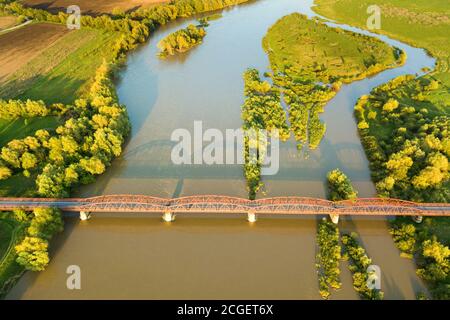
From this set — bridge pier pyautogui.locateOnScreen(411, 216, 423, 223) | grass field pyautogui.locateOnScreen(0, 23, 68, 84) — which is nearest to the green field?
grass field pyautogui.locateOnScreen(0, 23, 68, 84)

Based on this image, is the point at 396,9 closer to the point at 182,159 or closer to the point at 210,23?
the point at 210,23

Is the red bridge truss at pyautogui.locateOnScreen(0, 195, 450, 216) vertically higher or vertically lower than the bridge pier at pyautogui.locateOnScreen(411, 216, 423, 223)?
higher

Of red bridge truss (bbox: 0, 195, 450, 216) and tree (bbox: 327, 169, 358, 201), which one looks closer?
red bridge truss (bbox: 0, 195, 450, 216)

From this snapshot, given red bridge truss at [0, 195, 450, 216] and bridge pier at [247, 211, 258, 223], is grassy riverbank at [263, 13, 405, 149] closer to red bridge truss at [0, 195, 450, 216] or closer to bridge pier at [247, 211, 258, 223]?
red bridge truss at [0, 195, 450, 216]

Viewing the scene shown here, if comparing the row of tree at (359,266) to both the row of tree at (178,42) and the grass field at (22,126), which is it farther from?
the row of tree at (178,42)

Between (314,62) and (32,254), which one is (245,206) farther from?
(314,62)

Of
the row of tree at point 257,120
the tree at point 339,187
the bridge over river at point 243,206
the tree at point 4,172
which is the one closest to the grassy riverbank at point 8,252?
the bridge over river at point 243,206
